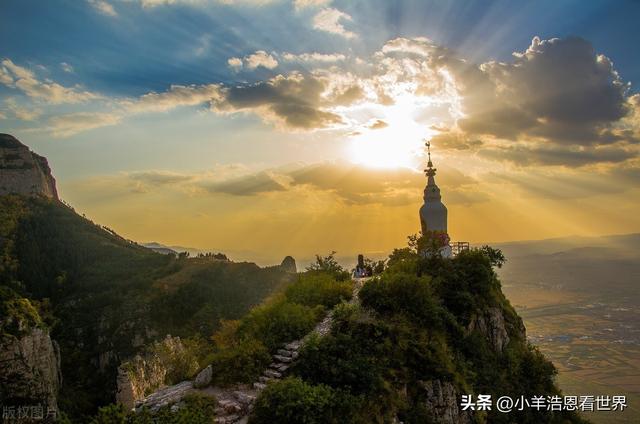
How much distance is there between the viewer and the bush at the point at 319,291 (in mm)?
20250

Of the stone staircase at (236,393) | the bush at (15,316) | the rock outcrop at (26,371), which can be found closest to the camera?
the stone staircase at (236,393)

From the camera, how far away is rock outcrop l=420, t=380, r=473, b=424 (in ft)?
50.0

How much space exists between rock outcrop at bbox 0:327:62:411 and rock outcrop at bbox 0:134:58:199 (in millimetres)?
78233

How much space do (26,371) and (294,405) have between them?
59282mm

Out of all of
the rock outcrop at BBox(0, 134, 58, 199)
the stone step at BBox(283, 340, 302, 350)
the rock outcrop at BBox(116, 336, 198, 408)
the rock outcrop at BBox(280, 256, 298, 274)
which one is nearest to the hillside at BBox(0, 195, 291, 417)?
the rock outcrop at BBox(280, 256, 298, 274)

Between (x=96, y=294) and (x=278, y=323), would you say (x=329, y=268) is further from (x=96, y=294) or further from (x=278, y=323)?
(x=96, y=294)

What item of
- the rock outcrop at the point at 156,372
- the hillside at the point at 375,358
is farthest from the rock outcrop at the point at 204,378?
the rock outcrop at the point at 156,372

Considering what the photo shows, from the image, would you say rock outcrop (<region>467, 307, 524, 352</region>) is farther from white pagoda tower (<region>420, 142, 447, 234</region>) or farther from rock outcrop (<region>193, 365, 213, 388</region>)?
rock outcrop (<region>193, 365, 213, 388</region>)

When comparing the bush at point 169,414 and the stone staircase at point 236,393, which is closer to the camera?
the bush at point 169,414

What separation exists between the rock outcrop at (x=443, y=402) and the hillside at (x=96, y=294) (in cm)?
5822

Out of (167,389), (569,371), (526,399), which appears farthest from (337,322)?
(569,371)

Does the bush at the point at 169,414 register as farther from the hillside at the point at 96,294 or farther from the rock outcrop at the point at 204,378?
the hillside at the point at 96,294

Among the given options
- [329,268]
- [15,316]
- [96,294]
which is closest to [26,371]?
[15,316]

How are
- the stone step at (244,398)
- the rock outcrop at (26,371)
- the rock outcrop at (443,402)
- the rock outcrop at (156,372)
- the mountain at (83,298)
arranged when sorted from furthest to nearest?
1. the mountain at (83,298)
2. the rock outcrop at (26,371)
3. the rock outcrop at (156,372)
4. the rock outcrop at (443,402)
5. the stone step at (244,398)
